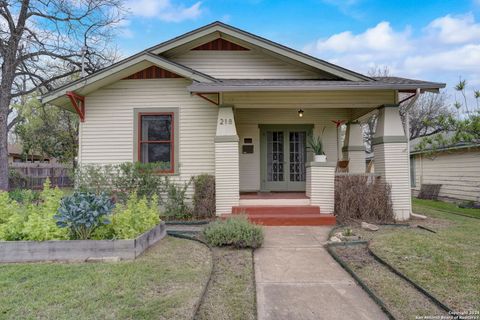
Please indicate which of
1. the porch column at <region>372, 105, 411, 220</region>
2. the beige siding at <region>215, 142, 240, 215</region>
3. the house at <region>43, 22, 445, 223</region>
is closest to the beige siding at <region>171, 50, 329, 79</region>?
the house at <region>43, 22, 445, 223</region>

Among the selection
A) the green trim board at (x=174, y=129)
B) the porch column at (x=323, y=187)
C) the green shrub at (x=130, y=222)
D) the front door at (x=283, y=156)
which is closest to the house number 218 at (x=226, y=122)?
the green trim board at (x=174, y=129)

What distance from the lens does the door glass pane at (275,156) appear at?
9.12m

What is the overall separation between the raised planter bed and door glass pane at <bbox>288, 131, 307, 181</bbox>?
614cm

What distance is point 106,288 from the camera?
2.98m

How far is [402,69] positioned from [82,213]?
31.2 meters

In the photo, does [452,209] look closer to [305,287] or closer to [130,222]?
[305,287]

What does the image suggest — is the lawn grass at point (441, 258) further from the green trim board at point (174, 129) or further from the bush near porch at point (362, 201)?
the green trim board at point (174, 129)

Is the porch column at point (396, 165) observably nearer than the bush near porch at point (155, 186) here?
Yes

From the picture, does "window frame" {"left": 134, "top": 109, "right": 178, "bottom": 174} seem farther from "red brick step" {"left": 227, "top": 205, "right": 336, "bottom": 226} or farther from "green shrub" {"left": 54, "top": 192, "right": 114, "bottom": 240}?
"green shrub" {"left": 54, "top": 192, "right": 114, "bottom": 240}

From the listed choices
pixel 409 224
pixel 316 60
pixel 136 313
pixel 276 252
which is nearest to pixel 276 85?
pixel 316 60

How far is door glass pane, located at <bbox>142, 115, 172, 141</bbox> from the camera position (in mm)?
7617

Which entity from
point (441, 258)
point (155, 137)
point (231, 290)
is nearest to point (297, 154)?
point (155, 137)

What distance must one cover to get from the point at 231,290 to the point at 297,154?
657 cm

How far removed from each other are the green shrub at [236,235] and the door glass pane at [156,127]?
372cm
